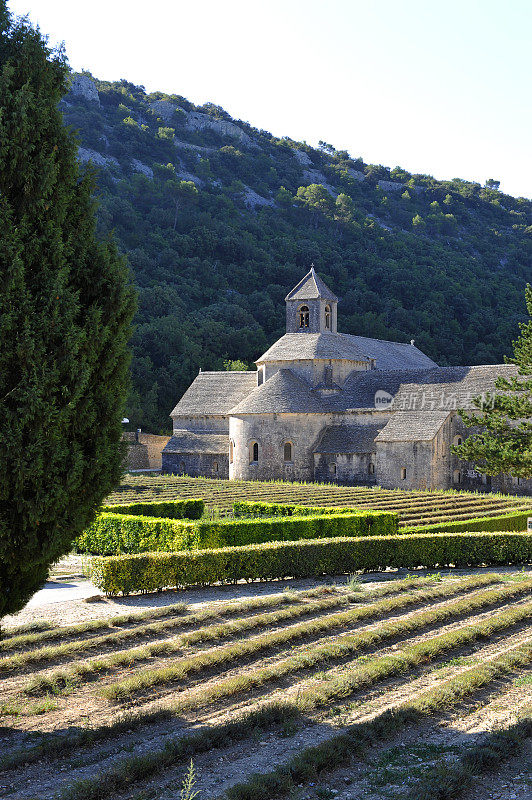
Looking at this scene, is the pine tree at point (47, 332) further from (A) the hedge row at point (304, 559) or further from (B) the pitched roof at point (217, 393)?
(B) the pitched roof at point (217, 393)

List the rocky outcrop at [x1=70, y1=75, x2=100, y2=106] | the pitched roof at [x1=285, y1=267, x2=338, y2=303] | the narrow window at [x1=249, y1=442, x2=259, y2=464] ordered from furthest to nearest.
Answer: the rocky outcrop at [x1=70, y1=75, x2=100, y2=106] → the pitched roof at [x1=285, y1=267, x2=338, y2=303] → the narrow window at [x1=249, y1=442, x2=259, y2=464]

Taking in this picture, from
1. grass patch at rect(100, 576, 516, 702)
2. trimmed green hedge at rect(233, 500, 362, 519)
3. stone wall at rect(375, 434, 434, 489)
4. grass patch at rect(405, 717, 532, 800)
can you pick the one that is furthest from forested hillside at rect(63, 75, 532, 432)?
grass patch at rect(405, 717, 532, 800)

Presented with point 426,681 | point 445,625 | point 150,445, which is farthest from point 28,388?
point 150,445

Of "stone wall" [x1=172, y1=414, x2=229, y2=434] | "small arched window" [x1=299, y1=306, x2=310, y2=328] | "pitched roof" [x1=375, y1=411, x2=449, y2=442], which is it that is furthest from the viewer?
"stone wall" [x1=172, y1=414, x2=229, y2=434]

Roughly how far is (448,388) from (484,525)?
2123 cm

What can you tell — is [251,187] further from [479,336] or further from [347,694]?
[347,694]

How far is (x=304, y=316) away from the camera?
2158 inches

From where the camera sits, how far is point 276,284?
94375 mm

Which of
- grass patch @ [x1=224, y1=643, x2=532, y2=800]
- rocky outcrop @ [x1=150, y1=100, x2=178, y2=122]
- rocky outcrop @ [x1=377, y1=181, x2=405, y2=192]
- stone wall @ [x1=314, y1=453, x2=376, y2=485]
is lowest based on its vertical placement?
grass patch @ [x1=224, y1=643, x2=532, y2=800]

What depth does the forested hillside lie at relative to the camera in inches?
3255

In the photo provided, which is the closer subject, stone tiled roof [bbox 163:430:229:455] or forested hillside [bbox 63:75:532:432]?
stone tiled roof [bbox 163:430:229:455]

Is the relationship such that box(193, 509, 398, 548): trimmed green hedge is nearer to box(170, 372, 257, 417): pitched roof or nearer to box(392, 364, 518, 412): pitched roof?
box(392, 364, 518, 412): pitched roof

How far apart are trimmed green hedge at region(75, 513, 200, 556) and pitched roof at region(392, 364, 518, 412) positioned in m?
26.1

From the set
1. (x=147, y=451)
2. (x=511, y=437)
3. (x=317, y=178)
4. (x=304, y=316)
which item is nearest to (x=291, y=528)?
(x=511, y=437)
